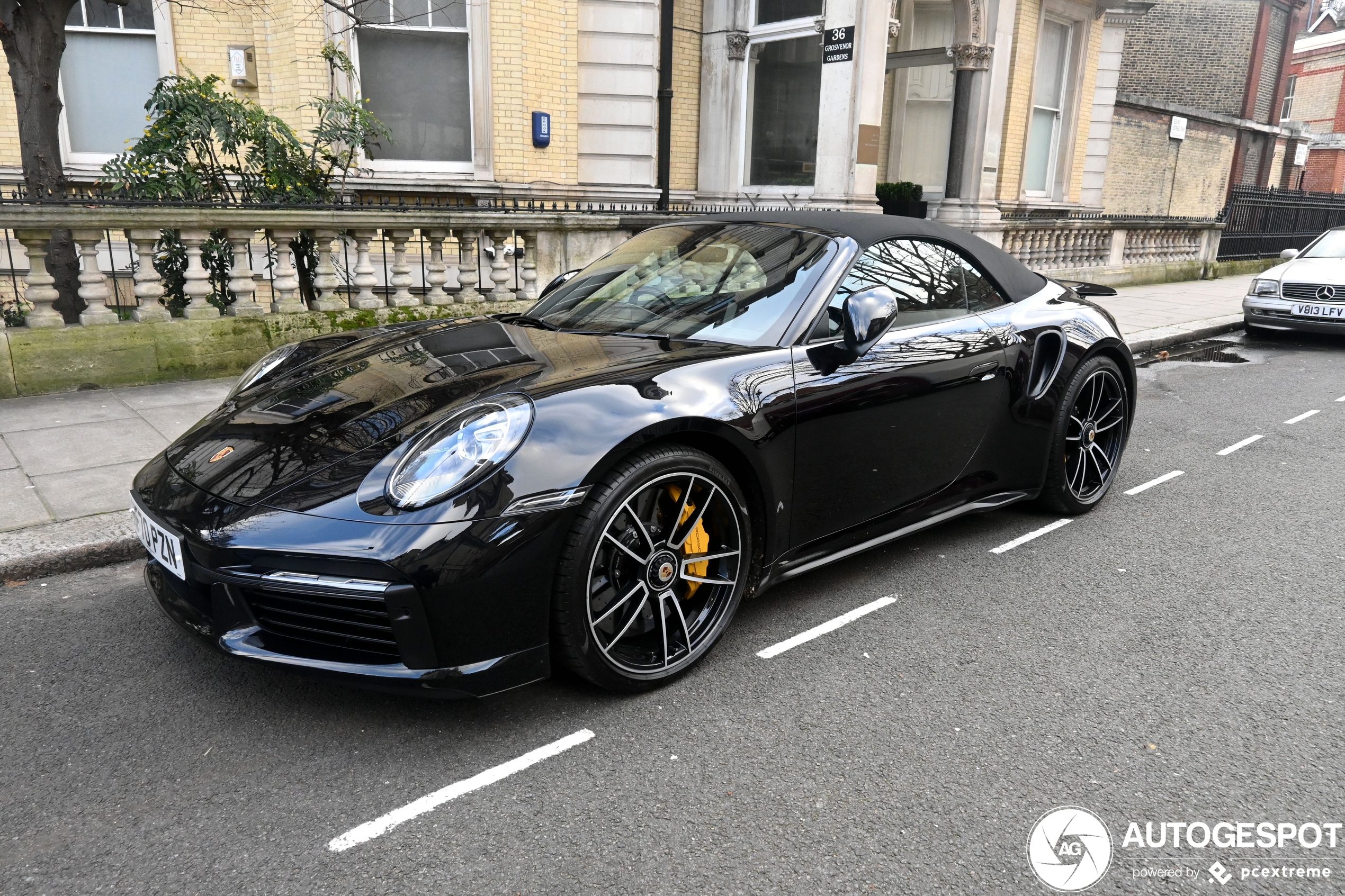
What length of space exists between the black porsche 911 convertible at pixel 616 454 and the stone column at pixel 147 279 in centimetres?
316

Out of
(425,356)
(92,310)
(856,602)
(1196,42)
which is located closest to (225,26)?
(92,310)

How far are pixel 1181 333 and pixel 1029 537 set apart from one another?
7.97 metres

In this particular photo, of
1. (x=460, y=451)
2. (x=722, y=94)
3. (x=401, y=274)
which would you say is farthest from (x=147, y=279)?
(x=722, y=94)

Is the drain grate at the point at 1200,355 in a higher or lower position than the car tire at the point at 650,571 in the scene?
lower

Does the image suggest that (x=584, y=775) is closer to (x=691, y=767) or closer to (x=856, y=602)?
(x=691, y=767)

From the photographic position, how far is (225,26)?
10680 mm

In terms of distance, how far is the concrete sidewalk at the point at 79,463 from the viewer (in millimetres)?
3959

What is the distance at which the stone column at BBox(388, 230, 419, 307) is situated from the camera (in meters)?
7.50

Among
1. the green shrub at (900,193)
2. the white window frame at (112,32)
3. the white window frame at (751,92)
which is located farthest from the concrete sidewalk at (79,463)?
the green shrub at (900,193)

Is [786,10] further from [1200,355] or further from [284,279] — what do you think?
[284,279]

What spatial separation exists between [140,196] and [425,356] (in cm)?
459

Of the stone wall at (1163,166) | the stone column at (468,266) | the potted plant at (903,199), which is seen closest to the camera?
the stone column at (468,266)

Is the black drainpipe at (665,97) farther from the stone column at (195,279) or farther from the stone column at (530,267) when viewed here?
the stone column at (195,279)

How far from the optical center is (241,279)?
6.92 m
